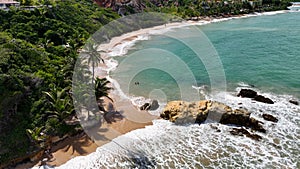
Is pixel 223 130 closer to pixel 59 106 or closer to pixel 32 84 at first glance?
pixel 59 106

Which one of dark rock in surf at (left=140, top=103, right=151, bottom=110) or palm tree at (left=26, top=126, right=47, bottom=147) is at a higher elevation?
palm tree at (left=26, top=126, right=47, bottom=147)

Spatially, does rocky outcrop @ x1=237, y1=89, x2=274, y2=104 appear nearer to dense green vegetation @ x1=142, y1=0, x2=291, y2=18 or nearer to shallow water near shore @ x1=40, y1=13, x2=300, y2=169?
shallow water near shore @ x1=40, y1=13, x2=300, y2=169

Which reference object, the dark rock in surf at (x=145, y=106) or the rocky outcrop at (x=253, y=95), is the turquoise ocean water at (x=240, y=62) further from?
the dark rock in surf at (x=145, y=106)

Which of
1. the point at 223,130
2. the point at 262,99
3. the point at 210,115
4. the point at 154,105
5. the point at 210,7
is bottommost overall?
the point at 223,130

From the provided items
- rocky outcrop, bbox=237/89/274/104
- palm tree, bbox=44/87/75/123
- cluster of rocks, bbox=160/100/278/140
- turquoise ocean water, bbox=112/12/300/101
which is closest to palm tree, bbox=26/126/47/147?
palm tree, bbox=44/87/75/123

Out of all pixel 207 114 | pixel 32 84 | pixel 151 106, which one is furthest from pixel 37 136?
pixel 207 114

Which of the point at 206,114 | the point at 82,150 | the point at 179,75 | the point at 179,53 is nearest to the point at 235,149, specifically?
the point at 206,114

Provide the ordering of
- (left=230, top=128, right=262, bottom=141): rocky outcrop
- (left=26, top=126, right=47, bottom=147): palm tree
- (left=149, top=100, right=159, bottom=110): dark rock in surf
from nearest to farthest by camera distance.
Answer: (left=26, top=126, right=47, bottom=147): palm tree → (left=230, top=128, right=262, bottom=141): rocky outcrop → (left=149, top=100, right=159, bottom=110): dark rock in surf

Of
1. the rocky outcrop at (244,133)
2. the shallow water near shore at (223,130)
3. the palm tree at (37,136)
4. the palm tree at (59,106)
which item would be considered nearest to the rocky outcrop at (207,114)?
the shallow water near shore at (223,130)
